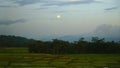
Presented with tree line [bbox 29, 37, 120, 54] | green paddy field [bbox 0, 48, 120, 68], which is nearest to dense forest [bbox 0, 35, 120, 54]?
tree line [bbox 29, 37, 120, 54]

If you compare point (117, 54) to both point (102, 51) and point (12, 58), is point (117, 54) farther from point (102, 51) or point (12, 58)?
point (12, 58)

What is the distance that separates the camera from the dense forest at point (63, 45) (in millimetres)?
8633

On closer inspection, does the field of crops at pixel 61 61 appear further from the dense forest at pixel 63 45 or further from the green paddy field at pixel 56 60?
the dense forest at pixel 63 45

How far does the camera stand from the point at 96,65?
30.5 feet

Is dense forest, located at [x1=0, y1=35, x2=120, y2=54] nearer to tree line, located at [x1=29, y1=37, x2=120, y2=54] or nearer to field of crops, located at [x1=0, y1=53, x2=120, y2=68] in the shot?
tree line, located at [x1=29, y1=37, x2=120, y2=54]

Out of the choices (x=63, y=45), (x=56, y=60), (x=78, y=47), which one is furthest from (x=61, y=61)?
(x=78, y=47)

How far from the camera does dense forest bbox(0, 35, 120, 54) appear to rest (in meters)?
8.63

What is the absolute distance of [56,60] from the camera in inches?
370

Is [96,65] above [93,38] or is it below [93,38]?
below

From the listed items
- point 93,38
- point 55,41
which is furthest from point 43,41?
point 93,38

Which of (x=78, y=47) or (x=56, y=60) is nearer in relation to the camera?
(x=56, y=60)

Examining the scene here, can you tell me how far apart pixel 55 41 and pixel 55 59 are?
20.4 inches

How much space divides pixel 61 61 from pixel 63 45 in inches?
15.9

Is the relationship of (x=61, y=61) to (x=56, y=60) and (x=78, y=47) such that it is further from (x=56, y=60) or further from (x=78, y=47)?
(x=78, y=47)
